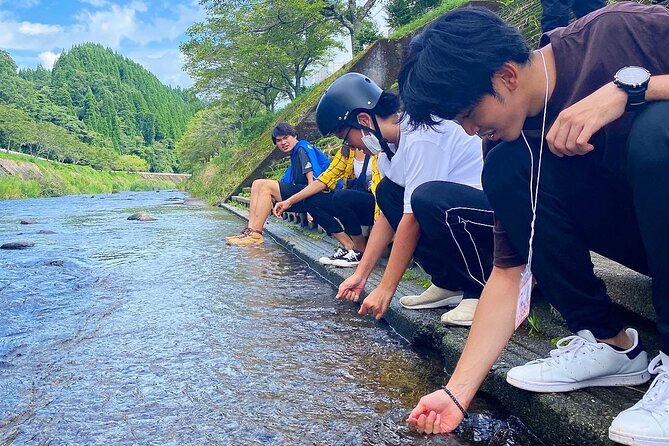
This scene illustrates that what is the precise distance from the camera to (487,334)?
5.19ft

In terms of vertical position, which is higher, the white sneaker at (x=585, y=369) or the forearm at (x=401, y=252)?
the forearm at (x=401, y=252)

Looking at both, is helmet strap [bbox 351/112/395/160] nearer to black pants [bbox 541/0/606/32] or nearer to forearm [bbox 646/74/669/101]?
black pants [bbox 541/0/606/32]

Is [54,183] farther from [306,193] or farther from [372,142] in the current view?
[372,142]

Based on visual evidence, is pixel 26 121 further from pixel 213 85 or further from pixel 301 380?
pixel 301 380

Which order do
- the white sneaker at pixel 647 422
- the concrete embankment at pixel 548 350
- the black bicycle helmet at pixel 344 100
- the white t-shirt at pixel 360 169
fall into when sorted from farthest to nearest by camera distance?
the white t-shirt at pixel 360 169 < the black bicycle helmet at pixel 344 100 < the concrete embankment at pixel 548 350 < the white sneaker at pixel 647 422

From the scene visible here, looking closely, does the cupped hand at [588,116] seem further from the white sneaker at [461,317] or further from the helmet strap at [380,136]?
the helmet strap at [380,136]

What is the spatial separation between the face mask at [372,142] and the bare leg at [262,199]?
11.1ft

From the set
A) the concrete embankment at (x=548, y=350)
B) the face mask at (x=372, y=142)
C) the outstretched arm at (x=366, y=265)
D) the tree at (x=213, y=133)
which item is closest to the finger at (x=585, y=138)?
the concrete embankment at (x=548, y=350)

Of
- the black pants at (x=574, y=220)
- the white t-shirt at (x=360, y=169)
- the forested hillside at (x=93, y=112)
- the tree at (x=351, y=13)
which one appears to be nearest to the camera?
the black pants at (x=574, y=220)

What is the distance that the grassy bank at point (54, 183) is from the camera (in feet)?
87.2

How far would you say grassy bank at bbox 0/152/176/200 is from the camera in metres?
26.6

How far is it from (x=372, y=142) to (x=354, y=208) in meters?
1.24

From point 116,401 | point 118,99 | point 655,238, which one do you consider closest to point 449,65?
point 655,238

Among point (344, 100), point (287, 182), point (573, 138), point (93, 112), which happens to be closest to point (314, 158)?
point (287, 182)
